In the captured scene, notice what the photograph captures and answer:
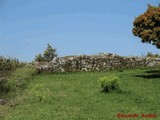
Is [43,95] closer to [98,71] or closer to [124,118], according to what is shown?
[124,118]

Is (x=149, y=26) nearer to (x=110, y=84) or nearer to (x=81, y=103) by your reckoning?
(x=110, y=84)

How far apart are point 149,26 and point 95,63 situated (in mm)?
12138

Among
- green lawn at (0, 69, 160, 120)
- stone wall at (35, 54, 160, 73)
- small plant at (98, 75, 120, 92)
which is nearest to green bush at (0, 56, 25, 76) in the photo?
stone wall at (35, 54, 160, 73)

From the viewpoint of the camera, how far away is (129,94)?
93.8ft

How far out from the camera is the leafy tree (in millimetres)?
39844

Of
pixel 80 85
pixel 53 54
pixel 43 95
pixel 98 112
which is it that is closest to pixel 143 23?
pixel 80 85

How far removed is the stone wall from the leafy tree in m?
10.7

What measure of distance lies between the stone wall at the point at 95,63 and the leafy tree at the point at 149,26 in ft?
35.1

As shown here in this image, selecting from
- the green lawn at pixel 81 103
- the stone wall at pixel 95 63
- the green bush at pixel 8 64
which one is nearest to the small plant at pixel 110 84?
the green lawn at pixel 81 103

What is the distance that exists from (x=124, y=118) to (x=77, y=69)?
98.3ft

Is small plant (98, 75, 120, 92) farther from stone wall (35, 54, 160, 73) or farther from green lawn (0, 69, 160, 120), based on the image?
stone wall (35, 54, 160, 73)

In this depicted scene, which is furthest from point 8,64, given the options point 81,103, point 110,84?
point 81,103

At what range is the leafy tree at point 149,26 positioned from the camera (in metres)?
39.8

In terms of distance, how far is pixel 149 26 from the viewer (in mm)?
40594
